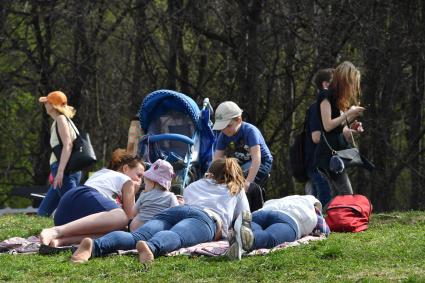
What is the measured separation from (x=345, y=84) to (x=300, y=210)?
1.69 meters

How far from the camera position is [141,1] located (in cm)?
2116

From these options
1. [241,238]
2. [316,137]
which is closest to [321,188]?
[316,137]

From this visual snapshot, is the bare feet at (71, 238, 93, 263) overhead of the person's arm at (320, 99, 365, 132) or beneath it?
beneath

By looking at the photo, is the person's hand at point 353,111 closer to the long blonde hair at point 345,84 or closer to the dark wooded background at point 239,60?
the long blonde hair at point 345,84

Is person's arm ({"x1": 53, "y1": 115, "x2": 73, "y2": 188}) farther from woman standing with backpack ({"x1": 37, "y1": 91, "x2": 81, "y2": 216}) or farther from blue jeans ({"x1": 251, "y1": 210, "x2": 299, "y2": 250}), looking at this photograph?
blue jeans ({"x1": 251, "y1": 210, "x2": 299, "y2": 250})

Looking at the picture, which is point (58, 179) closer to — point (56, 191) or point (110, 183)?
point (56, 191)

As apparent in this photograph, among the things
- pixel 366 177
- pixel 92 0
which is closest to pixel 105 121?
pixel 92 0

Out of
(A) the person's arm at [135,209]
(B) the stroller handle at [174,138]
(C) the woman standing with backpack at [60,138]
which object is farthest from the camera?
(C) the woman standing with backpack at [60,138]

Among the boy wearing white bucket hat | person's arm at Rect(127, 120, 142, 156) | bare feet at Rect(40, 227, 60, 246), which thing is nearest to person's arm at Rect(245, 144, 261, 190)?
the boy wearing white bucket hat

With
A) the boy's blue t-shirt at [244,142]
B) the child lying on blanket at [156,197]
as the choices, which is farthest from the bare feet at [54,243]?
A: the boy's blue t-shirt at [244,142]

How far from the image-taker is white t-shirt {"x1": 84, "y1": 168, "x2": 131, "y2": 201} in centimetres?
981

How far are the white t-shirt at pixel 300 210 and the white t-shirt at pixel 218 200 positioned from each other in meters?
0.30

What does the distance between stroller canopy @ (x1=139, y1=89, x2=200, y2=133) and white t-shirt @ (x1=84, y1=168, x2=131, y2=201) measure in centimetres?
285

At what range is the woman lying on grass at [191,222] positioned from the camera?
847 cm
